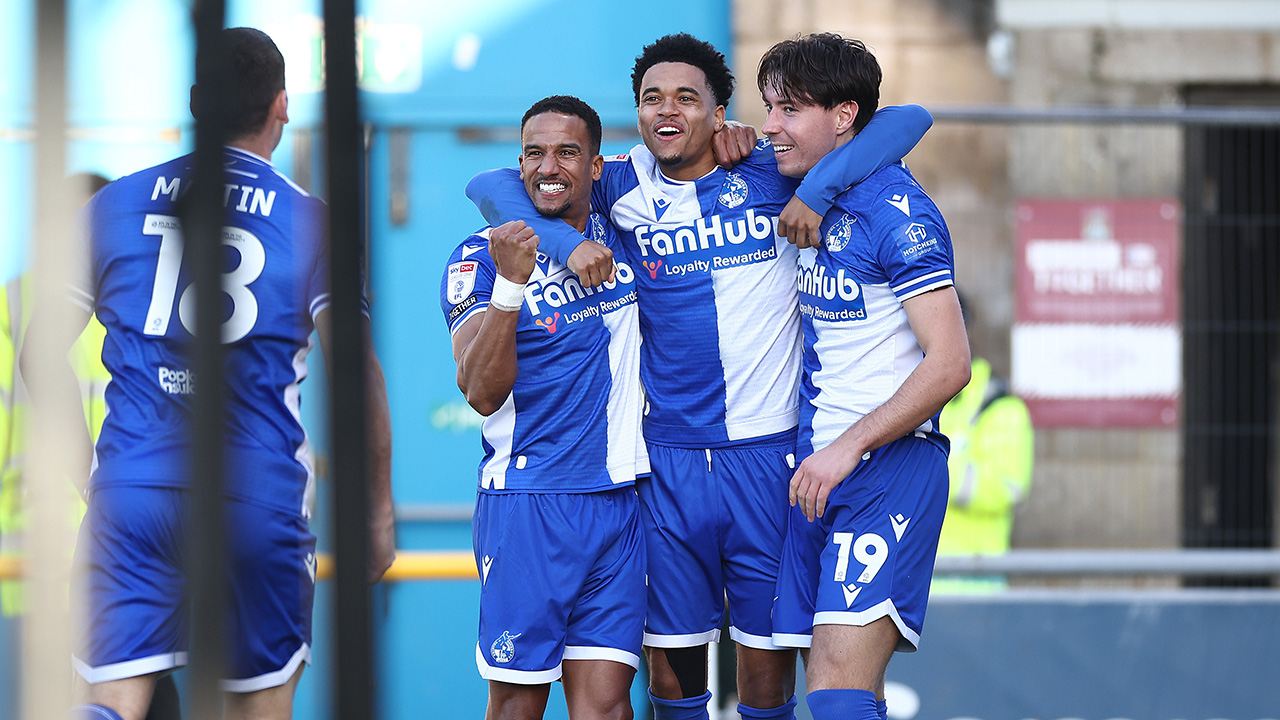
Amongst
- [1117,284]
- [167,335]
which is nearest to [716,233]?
[167,335]

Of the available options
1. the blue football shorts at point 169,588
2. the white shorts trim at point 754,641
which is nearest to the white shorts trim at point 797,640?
the white shorts trim at point 754,641

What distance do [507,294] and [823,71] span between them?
0.94 m

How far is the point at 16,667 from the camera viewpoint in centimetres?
149

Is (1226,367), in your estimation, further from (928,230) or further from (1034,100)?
(928,230)

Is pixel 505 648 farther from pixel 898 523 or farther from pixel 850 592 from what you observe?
pixel 898 523

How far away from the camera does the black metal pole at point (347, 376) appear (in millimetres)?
1340

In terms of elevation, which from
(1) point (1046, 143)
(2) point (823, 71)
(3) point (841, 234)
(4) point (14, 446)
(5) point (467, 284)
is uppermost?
(1) point (1046, 143)

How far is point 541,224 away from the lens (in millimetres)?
2908

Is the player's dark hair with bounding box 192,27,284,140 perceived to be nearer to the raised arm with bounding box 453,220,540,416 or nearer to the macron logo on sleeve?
the raised arm with bounding box 453,220,540,416

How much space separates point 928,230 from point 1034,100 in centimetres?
444

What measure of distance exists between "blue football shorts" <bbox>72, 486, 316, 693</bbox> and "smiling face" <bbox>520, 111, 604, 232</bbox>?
97cm

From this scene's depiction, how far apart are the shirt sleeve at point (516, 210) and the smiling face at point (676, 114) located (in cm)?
34

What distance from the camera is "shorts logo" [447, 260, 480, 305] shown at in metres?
2.96

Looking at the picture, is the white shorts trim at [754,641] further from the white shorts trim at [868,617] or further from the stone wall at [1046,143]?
the stone wall at [1046,143]
